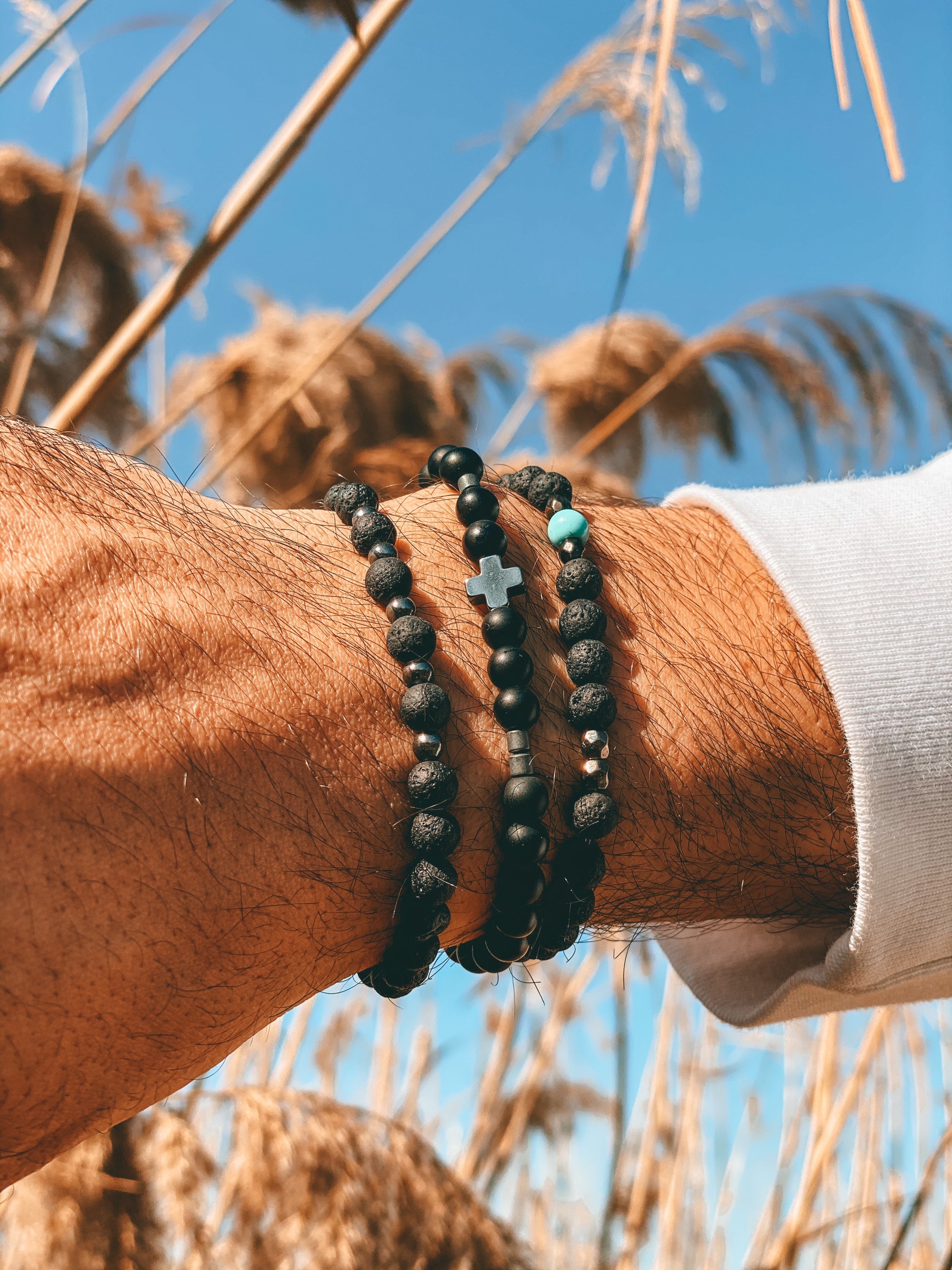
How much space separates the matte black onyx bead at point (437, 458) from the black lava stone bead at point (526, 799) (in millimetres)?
295

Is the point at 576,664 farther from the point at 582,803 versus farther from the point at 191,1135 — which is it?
the point at 191,1135

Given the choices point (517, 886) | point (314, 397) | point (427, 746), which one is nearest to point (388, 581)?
point (427, 746)

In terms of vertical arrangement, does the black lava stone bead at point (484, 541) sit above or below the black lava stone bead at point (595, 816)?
above

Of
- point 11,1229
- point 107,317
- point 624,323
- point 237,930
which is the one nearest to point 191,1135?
point 11,1229

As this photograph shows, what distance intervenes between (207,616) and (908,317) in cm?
203

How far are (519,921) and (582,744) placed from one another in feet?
0.44

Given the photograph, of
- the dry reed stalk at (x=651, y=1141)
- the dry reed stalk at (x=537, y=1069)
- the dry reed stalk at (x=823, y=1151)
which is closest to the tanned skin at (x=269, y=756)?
the dry reed stalk at (x=823, y=1151)

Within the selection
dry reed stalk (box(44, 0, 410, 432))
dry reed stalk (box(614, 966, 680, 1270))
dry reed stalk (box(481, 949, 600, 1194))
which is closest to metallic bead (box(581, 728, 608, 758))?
dry reed stalk (box(44, 0, 410, 432))

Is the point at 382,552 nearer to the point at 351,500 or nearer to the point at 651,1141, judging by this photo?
the point at 351,500

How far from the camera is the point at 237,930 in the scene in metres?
0.57

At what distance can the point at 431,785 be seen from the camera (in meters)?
0.63

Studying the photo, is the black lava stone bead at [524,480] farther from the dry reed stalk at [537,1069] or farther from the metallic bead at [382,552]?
the dry reed stalk at [537,1069]

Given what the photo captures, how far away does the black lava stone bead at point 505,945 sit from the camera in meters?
0.70

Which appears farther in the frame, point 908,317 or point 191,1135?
point 908,317
